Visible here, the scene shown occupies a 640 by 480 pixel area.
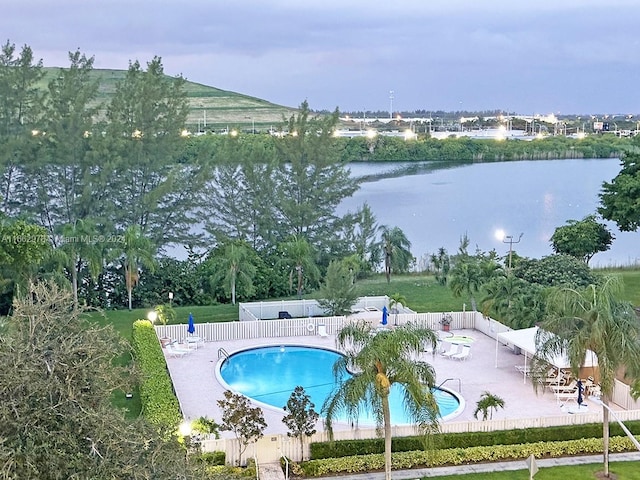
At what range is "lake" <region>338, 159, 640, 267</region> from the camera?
46.1m

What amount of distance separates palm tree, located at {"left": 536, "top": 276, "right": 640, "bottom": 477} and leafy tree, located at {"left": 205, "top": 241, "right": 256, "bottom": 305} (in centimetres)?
1524

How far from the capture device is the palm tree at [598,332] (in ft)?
40.4

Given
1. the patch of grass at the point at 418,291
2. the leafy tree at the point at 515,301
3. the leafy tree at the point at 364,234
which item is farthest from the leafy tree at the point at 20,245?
the leafy tree at the point at 364,234

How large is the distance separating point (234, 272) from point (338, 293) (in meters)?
5.11

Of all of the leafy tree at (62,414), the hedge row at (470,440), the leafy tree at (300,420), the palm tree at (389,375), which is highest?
the leafy tree at (62,414)

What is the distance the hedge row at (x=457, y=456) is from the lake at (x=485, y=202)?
19676mm

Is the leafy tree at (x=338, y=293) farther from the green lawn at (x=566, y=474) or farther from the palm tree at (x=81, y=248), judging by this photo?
the green lawn at (x=566, y=474)

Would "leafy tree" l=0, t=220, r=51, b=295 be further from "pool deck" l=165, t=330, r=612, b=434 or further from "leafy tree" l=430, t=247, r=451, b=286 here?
"leafy tree" l=430, t=247, r=451, b=286

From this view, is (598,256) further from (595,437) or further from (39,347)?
(39,347)

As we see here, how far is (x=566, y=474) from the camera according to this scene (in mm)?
13539

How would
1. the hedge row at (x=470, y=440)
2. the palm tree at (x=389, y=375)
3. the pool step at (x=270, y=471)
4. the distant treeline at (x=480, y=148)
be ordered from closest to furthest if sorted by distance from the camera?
the palm tree at (x=389, y=375) → the pool step at (x=270, y=471) → the hedge row at (x=470, y=440) → the distant treeline at (x=480, y=148)

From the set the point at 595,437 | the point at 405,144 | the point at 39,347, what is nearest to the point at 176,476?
the point at 39,347

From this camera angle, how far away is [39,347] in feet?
20.3

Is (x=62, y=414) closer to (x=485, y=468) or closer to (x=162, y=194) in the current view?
(x=485, y=468)
